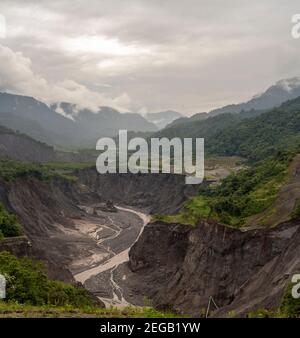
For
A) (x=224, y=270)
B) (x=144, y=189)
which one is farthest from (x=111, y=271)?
(x=144, y=189)

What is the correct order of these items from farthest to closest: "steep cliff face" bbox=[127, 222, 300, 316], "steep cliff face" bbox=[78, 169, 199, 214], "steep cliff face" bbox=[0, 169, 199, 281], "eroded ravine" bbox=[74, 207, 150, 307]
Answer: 1. "steep cliff face" bbox=[78, 169, 199, 214]
2. "steep cliff face" bbox=[0, 169, 199, 281]
3. "eroded ravine" bbox=[74, 207, 150, 307]
4. "steep cliff face" bbox=[127, 222, 300, 316]

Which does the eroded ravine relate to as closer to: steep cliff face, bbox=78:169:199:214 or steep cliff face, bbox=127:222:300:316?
steep cliff face, bbox=127:222:300:316

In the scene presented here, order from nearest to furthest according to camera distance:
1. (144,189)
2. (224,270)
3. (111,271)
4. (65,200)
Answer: (224,270) < (111,271) < (65,200) < (144,189)

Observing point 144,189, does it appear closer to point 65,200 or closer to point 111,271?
point 65,200

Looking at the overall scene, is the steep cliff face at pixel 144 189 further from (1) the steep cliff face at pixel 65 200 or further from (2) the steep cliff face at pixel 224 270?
(2) the steep cliff face at pixel 224 270

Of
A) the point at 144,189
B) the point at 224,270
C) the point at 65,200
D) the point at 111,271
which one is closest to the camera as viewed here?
the point at 224,270

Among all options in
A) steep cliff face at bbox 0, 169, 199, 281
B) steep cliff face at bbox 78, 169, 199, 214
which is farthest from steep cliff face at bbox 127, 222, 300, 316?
steep cliff face at bbox 78, 169, 199, 214

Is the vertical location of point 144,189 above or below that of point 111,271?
above
